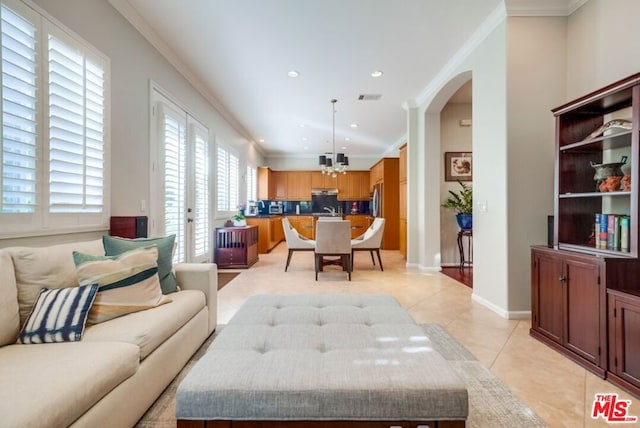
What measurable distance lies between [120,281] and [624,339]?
2973 millimetres

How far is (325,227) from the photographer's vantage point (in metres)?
4.43

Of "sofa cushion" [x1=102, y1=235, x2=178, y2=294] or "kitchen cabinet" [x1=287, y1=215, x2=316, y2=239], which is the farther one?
"kitchen cabinet" [x1=287, y1=215, x2=316, y2=239]

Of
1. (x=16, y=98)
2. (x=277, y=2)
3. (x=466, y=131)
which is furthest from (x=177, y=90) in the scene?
(x=466, y=131)

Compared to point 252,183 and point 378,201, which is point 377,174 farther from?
point 252,183

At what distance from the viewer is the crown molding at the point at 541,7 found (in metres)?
2.70

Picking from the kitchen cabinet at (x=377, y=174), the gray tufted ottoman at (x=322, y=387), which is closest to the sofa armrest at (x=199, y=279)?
the gray tufted ottoman at (x=322, y=387)

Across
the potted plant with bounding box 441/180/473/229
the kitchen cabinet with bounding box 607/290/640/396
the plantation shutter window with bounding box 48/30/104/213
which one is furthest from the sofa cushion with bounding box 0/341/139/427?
the potted plant with bounding box 441/180/473/229

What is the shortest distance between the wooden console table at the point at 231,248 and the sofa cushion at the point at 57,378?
385cm

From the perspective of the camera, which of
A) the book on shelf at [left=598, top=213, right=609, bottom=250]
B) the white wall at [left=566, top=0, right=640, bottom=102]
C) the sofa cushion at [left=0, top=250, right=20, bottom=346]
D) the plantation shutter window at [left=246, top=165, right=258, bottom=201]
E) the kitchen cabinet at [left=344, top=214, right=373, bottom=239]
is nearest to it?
the sofa cushion at [left=0, top=250, right=20, bottom=346]

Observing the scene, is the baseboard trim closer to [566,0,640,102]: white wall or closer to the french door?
[566,0,640,102]: white wall

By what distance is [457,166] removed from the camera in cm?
526

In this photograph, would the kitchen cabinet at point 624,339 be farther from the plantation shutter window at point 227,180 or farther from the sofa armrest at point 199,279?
the plantation shutter window at point 227,180

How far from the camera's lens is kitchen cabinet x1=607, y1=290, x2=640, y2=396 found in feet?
5.43

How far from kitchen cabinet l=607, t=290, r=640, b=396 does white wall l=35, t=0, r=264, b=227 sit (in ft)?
12.3
